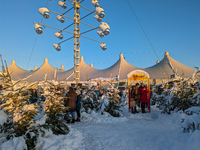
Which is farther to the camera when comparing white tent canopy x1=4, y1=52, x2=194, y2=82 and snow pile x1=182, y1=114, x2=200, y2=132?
white tent canopy x1=4, y1=52, x2=194, y2=82

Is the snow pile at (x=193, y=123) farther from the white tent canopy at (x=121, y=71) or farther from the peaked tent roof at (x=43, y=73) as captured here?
the peaked tent roof at (x=43, y=73)

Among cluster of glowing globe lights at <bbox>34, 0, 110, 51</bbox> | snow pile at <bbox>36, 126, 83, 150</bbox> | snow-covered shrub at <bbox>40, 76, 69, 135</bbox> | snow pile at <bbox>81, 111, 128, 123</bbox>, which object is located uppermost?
cluster of glowing globe lights at <bbox>34, 0, 110, 51</bbox>

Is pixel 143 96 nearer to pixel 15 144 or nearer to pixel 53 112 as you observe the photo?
pixel 53 112

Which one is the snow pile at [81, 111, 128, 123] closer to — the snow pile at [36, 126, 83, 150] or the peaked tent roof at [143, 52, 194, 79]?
the snow pile at [36, 126, 83, 150]

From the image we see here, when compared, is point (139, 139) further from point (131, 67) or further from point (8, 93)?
point (131, 67)

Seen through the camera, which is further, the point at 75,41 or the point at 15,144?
the point at 75,41

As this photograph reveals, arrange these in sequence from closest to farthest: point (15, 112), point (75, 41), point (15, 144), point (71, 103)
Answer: point (15, 144)
point (15, 112)
point (71, 103)
point (75, 41)

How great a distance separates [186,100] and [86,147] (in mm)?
5264

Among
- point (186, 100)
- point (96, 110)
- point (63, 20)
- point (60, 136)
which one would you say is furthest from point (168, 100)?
point (63, 20)

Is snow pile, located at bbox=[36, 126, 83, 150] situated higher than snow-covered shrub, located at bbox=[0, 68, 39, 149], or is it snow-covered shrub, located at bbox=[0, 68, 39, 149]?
snow-covered shrub, located at bbox=[0, 68, 39, 149]

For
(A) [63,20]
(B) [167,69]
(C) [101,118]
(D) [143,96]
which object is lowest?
(C) [101,118]

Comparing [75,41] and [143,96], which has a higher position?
[75,41]

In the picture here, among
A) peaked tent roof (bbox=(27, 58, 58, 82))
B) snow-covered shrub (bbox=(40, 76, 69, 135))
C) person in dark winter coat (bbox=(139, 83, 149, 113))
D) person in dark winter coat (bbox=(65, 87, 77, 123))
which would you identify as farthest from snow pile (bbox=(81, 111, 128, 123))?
peaked tent roof (bbox=(27, 58, 58, 82))

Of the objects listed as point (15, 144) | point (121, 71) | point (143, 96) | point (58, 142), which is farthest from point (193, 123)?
point (121, 71)
